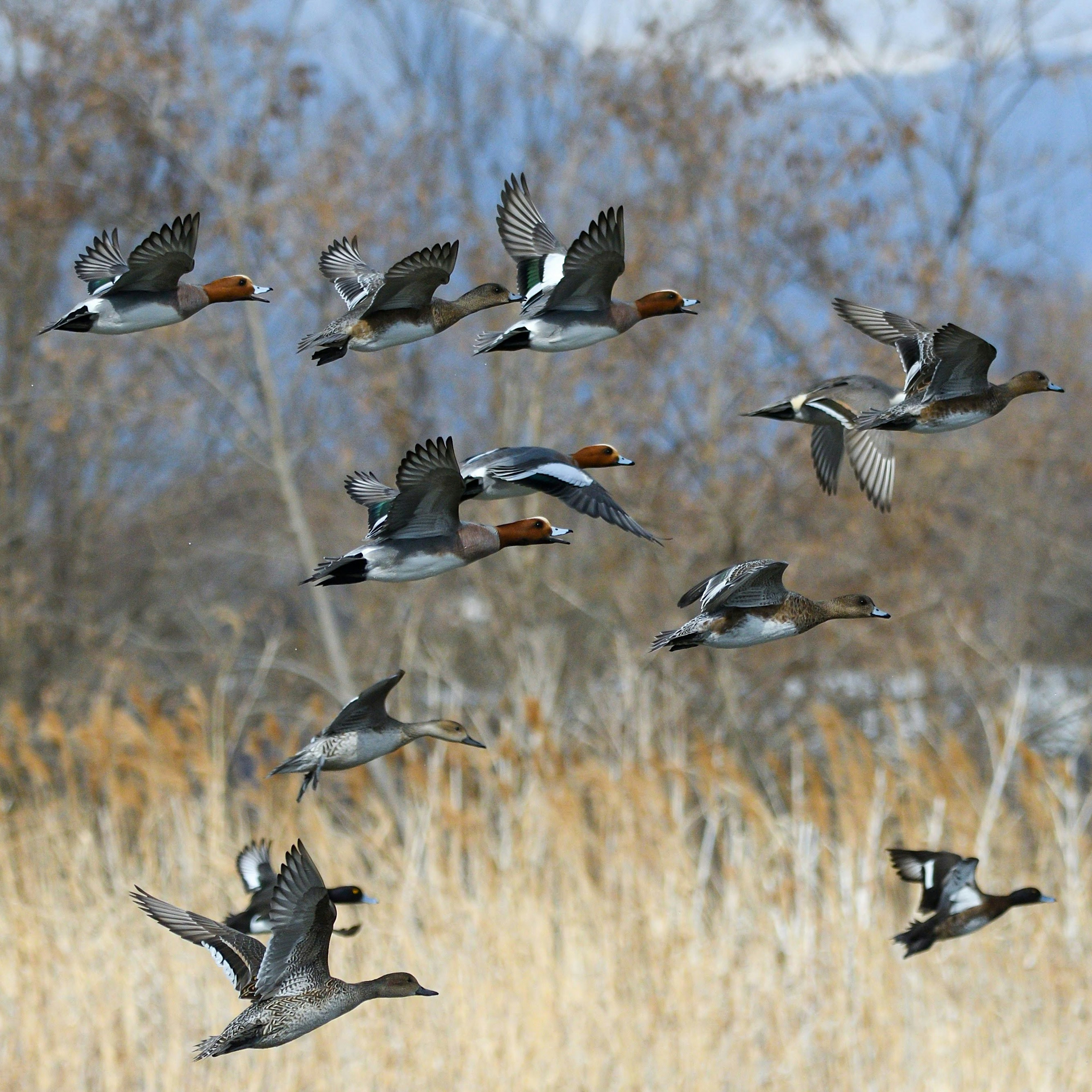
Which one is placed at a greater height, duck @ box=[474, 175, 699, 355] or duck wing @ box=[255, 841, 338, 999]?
duck @ box=[474, 175, 699, 355]

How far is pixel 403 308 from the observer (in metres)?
2.89

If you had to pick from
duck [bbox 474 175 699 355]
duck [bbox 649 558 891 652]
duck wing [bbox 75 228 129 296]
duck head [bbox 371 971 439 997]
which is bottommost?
duck head [bbox 371 971 439 997]

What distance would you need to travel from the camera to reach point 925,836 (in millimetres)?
6637

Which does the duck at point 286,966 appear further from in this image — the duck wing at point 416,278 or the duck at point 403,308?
the duck wing at point 416,278

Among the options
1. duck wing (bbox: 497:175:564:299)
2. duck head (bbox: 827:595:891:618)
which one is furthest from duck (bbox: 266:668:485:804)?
duck wing (bbox: 497:175:564:299)

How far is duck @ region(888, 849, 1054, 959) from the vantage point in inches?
115

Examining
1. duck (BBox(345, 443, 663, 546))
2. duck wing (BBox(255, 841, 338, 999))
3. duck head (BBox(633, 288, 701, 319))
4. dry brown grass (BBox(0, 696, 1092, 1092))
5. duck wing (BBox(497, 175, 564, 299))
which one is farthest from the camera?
dry brown grass (BBox(0, 696, 1092, 1092))

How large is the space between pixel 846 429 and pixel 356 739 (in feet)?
3.57

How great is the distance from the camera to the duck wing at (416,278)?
103 inches

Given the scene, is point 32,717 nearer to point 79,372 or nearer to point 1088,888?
point 79,372

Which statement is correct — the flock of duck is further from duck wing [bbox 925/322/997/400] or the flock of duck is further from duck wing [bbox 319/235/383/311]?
duck wing [bbox 319/235/383/311]

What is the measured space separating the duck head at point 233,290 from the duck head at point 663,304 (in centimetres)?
78

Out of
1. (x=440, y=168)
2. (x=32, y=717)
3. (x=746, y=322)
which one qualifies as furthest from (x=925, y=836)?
(x=32, y=717)

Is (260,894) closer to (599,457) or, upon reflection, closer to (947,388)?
(599,457)
